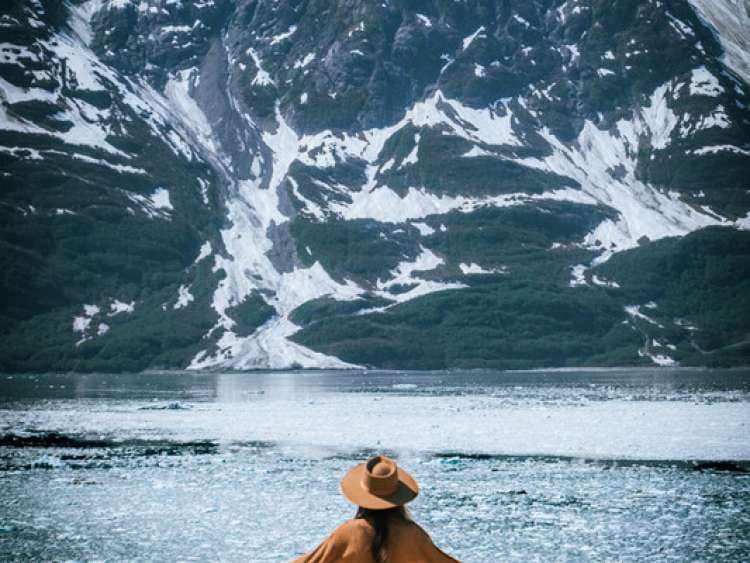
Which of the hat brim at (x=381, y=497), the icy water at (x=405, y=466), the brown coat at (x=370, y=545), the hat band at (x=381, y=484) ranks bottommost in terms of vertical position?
the icy water at (x=405, y=466)

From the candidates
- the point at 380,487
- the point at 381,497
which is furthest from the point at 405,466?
the point at 380,487

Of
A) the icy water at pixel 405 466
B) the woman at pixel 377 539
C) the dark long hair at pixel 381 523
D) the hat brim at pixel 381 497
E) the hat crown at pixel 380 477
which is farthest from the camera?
the icy water at pixel 405 466

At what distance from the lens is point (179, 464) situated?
40906mm

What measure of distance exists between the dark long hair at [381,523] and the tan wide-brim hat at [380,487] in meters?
0.34

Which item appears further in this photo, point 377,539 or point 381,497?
point 377,539

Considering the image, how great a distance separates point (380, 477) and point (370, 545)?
3.10ft

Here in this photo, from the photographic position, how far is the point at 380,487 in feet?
30.5

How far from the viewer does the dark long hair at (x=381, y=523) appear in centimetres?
972

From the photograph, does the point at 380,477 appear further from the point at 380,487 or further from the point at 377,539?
the point at 377,539

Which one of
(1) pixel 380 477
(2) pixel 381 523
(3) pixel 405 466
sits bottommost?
(3) pixel 405 466

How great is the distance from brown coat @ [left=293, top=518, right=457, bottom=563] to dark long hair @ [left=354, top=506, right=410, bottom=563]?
1.5 inches

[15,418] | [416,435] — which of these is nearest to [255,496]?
[416,435]

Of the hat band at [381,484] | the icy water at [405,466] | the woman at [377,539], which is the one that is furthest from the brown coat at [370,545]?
the icy water at [405,466]

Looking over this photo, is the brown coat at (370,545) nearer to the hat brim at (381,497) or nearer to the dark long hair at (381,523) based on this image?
the dark long hair at (381,523)
